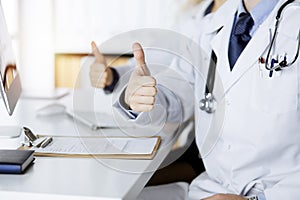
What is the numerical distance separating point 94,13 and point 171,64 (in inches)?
56.4

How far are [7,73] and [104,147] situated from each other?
289 millimetres

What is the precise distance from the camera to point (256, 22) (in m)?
1.15

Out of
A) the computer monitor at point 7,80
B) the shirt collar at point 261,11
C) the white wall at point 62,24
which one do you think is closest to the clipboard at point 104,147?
the computer monitor at point 7,80

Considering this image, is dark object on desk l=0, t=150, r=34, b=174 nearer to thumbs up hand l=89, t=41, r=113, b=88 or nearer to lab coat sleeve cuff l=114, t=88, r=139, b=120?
lab coat sleeve cuff l=114, t=88, r=139, b=120

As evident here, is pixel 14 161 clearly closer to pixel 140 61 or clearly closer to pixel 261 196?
pixel 140 61

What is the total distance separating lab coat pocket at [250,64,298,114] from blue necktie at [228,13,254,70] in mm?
107

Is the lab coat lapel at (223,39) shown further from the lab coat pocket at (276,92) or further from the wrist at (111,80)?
the wrist at (111,80)

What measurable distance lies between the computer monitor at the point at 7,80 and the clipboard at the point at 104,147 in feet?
0.36

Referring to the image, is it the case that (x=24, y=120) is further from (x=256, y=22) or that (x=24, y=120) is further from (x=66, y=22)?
(x=66, y=22)

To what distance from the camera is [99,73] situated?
55.3 inches

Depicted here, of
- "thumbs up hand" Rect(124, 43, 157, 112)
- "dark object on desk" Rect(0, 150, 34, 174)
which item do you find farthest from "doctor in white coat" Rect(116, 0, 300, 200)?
"dark object on desk" Rect(0, 150, 34, 174)

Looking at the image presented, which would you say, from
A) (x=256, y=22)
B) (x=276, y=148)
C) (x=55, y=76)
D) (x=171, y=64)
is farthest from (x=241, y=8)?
(x=55, y=76)

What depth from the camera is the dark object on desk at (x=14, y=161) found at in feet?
2.74

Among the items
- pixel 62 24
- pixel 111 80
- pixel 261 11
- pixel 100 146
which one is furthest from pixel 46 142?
pixel 62 24
